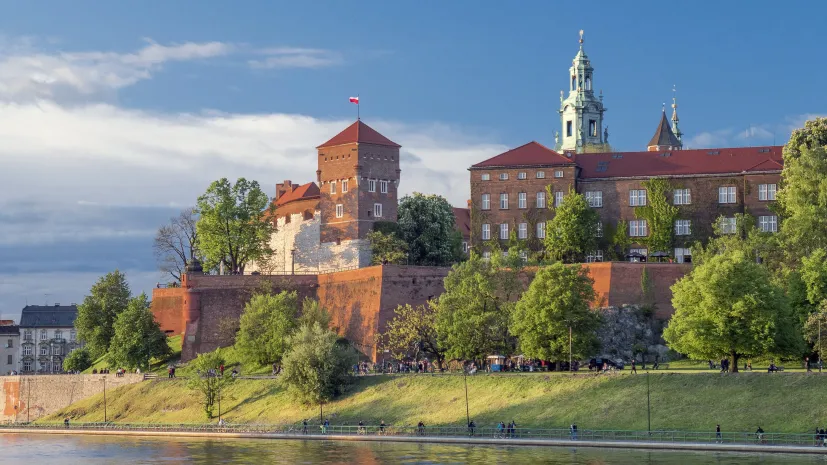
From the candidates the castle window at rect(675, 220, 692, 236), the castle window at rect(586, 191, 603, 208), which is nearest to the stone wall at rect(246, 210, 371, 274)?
the castle window at rect(586, 191, 603, 208)

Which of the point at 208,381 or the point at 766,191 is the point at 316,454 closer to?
the point at 208,381

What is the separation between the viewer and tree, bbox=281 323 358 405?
78.8 m

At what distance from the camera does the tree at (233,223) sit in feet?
330

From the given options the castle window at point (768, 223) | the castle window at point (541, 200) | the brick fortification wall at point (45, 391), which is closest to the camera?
the castle window at point (768, 223)

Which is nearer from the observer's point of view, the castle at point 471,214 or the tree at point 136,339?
the castle at point 471,214

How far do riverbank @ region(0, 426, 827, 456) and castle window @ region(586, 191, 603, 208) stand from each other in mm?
31689

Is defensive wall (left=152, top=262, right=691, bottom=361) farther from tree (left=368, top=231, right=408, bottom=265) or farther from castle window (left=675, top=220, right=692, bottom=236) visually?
castle window (left=675, top=220, right=692, bottom=236)

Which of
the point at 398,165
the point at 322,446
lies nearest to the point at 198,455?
the point at 322,446

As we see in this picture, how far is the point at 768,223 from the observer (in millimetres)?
92500

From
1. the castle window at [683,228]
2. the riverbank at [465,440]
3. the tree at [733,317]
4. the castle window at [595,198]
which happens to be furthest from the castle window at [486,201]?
the riverbank at [465,440]

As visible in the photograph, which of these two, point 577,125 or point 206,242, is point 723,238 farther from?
point 577,125

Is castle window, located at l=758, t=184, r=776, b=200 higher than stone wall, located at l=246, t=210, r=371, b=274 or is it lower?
higher

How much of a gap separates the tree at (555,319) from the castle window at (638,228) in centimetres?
1684

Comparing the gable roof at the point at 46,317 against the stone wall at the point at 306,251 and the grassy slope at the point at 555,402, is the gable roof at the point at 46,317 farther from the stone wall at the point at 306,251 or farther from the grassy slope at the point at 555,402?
the grassy slope at the point at 555,402
